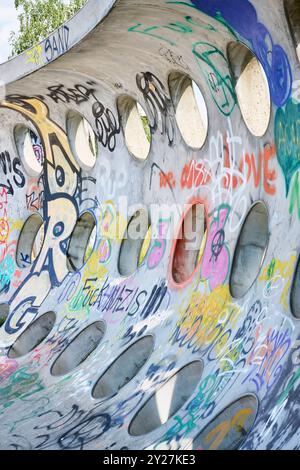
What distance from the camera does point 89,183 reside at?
1566 centimetres

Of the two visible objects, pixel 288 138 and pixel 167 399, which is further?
pixel 167 399

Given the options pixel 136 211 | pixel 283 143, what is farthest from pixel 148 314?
pixel 283 143

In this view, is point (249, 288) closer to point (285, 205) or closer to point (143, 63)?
point (285, 205)

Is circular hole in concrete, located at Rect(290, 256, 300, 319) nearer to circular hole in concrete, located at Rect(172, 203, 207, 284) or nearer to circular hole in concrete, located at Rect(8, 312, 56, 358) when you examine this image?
circular hole in concrete, located at Rect(172, 203, 207, 284)

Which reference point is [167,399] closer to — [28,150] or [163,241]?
[163,241]

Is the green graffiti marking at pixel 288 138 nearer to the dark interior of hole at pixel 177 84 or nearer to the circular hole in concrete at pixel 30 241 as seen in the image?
the dark interior of hole at pixel 177 84

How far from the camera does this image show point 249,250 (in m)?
10.1

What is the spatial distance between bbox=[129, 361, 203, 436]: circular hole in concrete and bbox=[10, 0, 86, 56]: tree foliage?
82.6 ft

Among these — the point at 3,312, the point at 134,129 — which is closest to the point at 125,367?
the point at 134,129

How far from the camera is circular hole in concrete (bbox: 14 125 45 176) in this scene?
57.4 ft

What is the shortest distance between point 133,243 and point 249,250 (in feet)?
15.1

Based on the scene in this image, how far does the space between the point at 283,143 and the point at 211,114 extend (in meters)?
2.37

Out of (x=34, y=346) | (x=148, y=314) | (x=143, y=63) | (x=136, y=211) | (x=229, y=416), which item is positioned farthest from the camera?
(x=34, y=346)

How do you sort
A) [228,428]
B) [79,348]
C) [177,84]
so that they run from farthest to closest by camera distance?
1. [79,348]
2. [177,84]
3. [228,428]
